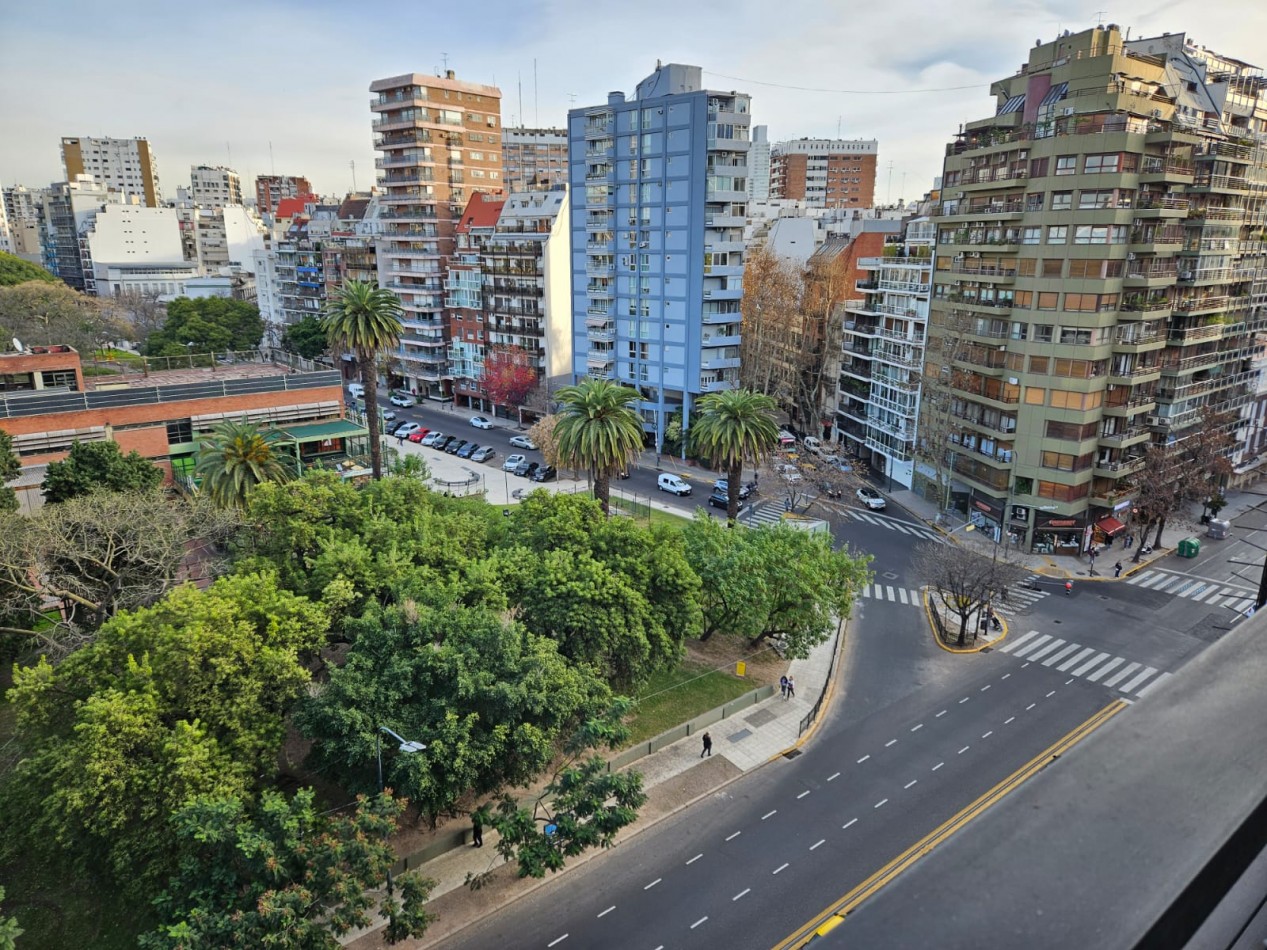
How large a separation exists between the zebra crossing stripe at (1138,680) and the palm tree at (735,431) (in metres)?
20.1

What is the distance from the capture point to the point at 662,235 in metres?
70.5

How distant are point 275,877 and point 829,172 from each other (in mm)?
170035

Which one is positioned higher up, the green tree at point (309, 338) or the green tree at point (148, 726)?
the green tree at point (309, 338)

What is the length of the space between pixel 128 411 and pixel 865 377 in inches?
2203

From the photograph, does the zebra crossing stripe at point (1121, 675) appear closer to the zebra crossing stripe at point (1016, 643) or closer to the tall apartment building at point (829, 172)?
the zebra crossing stripe at point (1016, 643)

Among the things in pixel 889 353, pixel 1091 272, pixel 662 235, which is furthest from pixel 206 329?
pixel 1091 272

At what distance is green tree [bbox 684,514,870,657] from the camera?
35500 millimetres

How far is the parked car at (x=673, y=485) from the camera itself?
64500 millimetres

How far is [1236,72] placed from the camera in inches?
2398

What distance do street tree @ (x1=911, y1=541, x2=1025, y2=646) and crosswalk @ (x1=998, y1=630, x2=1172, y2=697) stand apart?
2497mm

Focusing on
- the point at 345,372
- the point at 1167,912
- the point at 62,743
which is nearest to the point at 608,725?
the point at 62,743

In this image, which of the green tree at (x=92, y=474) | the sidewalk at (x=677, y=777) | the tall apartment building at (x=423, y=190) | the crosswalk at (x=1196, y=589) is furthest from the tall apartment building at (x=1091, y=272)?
the tall apartment building at (x=423, y=190)

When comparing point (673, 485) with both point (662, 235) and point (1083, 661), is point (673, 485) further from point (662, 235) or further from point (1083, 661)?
point (1083, 661)

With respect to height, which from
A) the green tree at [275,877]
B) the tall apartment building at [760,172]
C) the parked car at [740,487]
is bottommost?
Answer: the parked car at [740,487]
